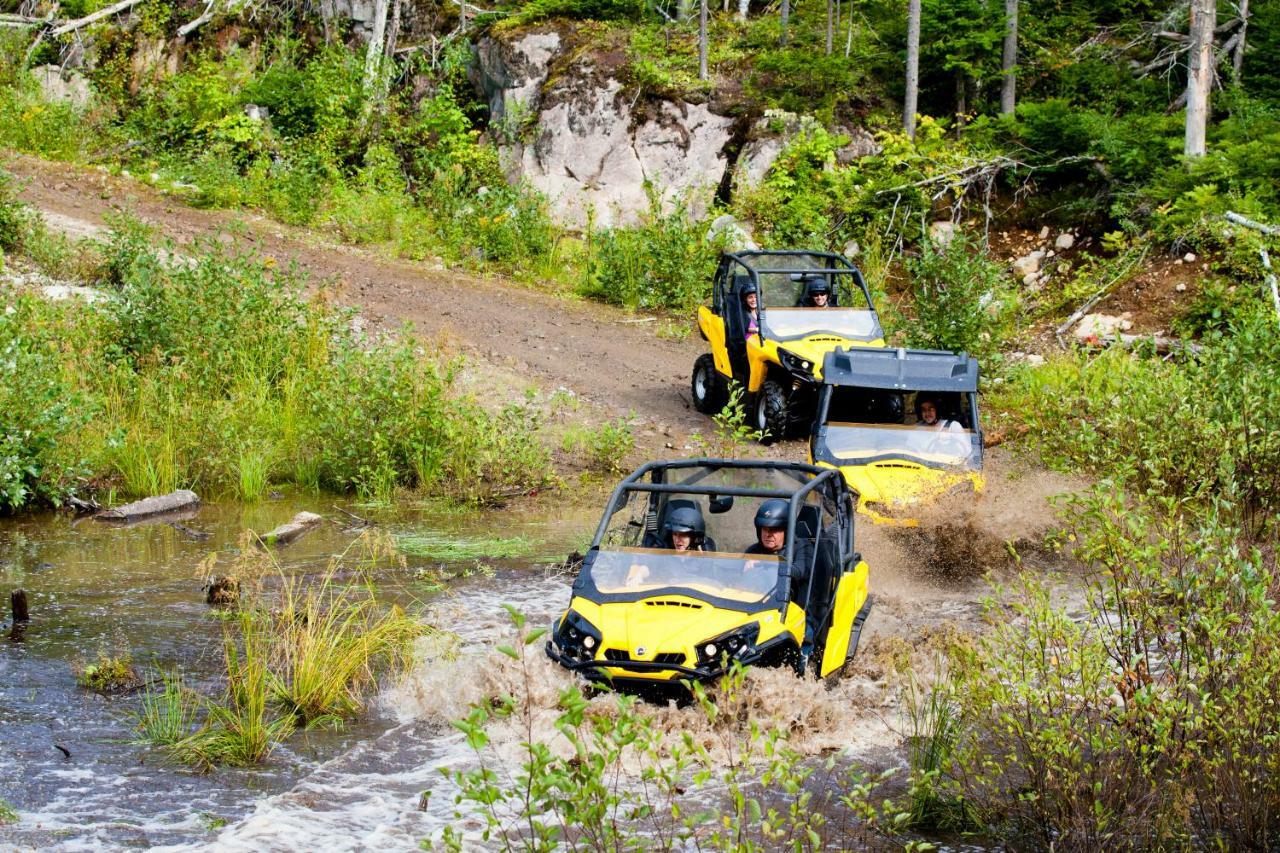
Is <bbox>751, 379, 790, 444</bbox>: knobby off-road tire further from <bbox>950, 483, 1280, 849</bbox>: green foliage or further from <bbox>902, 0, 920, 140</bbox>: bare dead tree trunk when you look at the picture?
<bbox>902, 0, 920, 140</bbox>: bare dead tree trunk

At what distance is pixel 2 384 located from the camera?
1172 centimetres

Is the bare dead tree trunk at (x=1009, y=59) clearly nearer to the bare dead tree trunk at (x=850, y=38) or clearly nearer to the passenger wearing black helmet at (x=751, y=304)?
the bare dead tree trunk at (x=850, y=38)

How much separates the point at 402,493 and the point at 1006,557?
577 cm

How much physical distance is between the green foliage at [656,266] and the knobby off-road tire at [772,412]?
231 inches

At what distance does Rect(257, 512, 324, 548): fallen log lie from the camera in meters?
11.6

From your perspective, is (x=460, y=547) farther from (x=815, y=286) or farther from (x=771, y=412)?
(x=815, y=286)

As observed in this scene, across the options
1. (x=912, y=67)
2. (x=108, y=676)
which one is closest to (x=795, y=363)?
(x=108, y=676)

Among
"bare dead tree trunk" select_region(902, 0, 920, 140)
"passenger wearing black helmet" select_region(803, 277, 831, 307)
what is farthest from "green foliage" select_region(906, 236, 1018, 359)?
"bare dead tree trunk" select_region(902, 0, 920, 140)

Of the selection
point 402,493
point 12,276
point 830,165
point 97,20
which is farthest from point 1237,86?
point 97,20

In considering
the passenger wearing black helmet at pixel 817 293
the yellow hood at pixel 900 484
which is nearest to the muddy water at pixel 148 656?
the yellow hood at pixel 900 484

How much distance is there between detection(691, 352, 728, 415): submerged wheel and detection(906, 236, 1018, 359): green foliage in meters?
2.42

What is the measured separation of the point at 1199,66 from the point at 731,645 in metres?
14.2

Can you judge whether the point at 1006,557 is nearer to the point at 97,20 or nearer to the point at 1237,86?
the point at 1237,86

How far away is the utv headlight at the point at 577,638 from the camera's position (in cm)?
709
